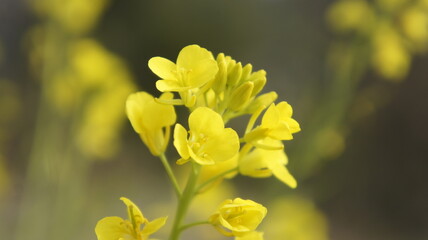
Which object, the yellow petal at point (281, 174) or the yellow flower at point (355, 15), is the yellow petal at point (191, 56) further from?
the yellow flower at point (355, 15)

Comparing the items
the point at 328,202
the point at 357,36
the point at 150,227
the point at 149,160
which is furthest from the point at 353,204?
the point at 150,227

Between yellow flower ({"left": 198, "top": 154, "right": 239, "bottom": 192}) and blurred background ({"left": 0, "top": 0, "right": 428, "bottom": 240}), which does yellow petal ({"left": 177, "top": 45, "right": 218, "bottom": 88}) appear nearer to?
yellow flower ({"left": 198, "top": 154, "right": 239, "bottom": 192})

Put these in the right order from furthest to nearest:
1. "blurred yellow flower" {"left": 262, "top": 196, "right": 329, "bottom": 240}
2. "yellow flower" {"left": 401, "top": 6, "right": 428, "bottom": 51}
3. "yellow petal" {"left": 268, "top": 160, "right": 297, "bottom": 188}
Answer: "blurred yellow flower" {"left": 262, "top": 196, "right": 329, "bottom": 240}, "yellow flower" {"left": 401, "top": 6, "right": 428, "bottom": 51}, "yellow petal" {"left": 268, "top": 160, "right": 297, "bottom": 188}

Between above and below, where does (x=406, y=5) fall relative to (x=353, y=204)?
above

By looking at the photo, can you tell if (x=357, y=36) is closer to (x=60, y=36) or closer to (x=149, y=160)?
(x=60, y=36)

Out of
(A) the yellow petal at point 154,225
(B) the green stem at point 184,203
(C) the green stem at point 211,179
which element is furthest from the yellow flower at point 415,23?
(A) the yellow petal at point 154,225

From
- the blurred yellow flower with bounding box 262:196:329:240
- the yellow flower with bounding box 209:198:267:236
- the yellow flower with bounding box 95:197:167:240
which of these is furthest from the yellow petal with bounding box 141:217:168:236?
the blurred yellow flower with bounding box 262:196:329:240

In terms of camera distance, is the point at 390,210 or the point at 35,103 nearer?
the point at 35,103
